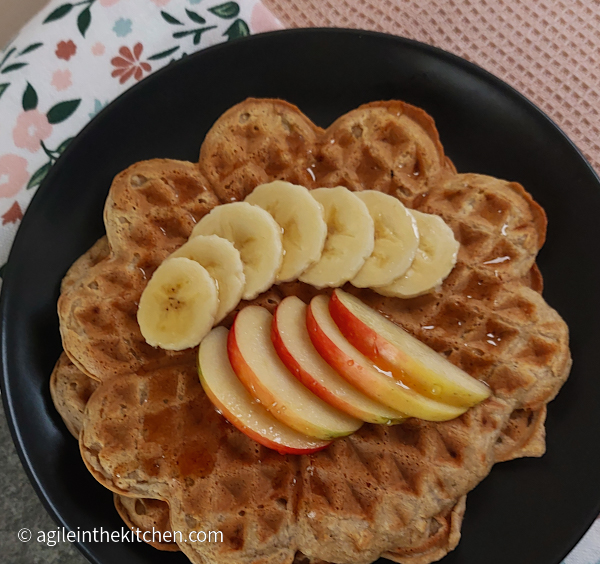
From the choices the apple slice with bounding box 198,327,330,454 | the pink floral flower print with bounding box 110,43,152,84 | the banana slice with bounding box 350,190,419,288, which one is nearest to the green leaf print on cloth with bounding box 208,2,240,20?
the pink floral flower print with bounding box 110,43,152,84

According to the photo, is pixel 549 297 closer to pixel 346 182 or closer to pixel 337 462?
pixel 346 182

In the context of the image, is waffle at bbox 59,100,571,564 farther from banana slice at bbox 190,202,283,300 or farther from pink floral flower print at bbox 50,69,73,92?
pink floral flower print at bbox 50,69,73,92

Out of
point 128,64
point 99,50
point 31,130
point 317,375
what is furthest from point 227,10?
point 317,375

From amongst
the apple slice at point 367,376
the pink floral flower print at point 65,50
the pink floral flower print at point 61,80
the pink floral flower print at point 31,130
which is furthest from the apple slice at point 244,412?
the pink floral flower print at point 65,50

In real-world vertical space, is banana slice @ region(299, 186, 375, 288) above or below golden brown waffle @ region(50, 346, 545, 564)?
above

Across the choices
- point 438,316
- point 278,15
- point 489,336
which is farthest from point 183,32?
point 489,336

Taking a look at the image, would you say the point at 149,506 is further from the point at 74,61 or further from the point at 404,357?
the point at 74,61
